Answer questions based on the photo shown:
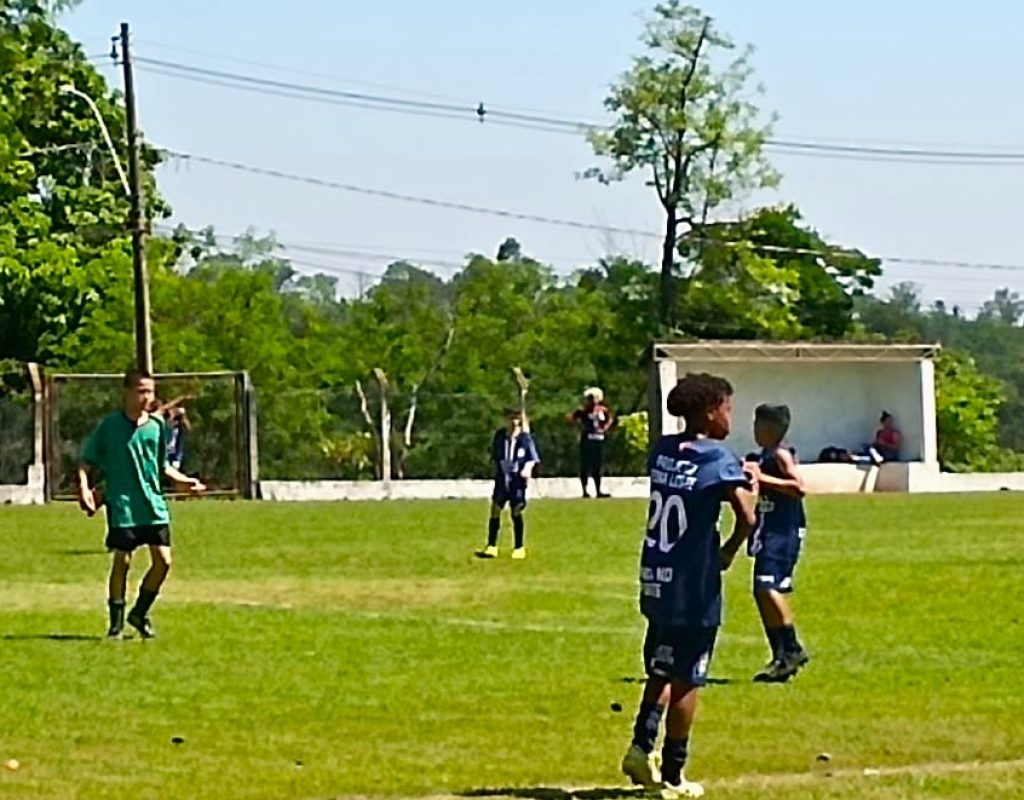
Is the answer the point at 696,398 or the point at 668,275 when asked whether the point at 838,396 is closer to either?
the point at 668,275

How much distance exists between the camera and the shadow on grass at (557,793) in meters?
10.6

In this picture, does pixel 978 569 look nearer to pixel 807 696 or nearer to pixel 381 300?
pixel 807 696

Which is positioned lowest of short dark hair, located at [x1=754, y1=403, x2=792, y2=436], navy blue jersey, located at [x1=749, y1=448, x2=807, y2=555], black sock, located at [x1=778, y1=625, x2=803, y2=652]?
black sock, located at [x1=778, y1=625, x2=803, y2=652]

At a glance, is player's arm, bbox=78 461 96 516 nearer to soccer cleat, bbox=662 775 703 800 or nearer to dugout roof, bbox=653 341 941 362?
soccer cleat, bbox=662 775 703 800

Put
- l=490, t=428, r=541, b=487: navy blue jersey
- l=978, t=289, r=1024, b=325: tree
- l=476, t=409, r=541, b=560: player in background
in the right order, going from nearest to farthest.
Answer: l=476, t=409, r=541, b=560: player in background
l=490, t=428, r=541, b=487: navy blue jersey
l=978, t=289, r=1024, b=325: tree

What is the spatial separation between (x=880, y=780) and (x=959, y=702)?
3.00m

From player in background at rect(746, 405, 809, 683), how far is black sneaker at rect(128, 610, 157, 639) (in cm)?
464

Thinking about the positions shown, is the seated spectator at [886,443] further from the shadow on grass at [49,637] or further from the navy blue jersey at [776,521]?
the navy blue jersey at [776,521]

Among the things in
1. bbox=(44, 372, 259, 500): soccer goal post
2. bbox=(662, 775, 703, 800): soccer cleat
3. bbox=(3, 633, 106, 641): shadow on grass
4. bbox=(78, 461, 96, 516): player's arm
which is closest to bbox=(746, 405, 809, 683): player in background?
bbox=(662, 775, 703, 800): soccer cleat

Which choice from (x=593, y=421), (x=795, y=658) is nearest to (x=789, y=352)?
(x=593, y=421)

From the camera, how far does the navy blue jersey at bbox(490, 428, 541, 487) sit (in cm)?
2784

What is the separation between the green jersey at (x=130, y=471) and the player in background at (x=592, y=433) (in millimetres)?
22142

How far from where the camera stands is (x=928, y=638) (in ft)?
57.0


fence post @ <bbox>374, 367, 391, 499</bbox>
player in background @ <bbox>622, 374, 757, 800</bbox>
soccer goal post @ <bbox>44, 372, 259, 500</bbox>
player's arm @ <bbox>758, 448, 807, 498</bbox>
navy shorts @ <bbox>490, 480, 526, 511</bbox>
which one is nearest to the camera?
player in background @ <bbox>622, 374, 757, 800</bbox>
